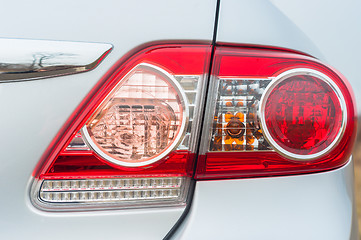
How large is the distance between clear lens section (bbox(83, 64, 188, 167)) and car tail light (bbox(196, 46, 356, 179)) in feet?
0.30

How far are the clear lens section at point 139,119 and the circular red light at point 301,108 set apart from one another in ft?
0.69

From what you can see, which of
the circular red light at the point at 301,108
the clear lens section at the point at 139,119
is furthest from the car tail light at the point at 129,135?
the circular red light at the point at 301,108

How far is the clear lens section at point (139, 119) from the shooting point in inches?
33.1

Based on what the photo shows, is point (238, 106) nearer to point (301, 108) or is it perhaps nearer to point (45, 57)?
point (301, 108)

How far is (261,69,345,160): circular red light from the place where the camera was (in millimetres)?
863

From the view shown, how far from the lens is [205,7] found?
85cm

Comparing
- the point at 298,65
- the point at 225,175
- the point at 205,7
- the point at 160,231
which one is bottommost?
the point at 160,231

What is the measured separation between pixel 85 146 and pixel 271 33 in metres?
0.54

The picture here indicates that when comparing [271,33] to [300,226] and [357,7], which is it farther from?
[300,226]

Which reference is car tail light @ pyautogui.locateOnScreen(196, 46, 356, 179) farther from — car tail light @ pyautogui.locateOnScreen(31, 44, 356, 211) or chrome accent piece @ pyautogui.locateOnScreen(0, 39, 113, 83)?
chrome accent piece @ pyautogui.locateOnScreen(0, 39, 113, 83)

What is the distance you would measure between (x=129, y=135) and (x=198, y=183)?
22 cm

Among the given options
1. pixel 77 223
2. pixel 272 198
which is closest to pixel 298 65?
Answer: pixel 272 198

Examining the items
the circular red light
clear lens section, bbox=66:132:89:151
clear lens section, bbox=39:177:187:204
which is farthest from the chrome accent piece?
the circular red light

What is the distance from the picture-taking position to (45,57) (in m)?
0.81
